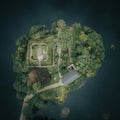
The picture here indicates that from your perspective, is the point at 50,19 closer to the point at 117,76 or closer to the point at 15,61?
the point at 15,61

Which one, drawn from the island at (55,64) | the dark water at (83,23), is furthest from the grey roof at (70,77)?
the dark water at (83,23)

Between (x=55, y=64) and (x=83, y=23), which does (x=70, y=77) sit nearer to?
(x=55, y=64)

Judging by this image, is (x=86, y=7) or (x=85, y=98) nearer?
(x=85, y=98)

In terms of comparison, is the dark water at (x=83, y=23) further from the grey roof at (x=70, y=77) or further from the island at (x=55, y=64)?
the grey roof at (x=70, y=77)

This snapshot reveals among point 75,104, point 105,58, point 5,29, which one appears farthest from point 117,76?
point 5,29

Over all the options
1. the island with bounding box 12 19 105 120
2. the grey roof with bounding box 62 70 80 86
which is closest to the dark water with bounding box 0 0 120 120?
the island with bounding box 12 19 105 120

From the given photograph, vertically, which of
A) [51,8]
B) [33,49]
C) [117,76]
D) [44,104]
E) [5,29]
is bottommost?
[44,104]

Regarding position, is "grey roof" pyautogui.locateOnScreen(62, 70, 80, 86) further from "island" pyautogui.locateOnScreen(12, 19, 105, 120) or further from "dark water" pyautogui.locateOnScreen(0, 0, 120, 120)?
"dark water" pyautogui.locateOnScreen(0, 0, 120, 120)
